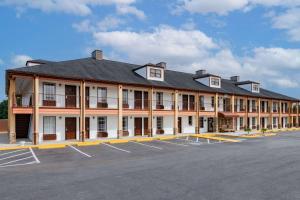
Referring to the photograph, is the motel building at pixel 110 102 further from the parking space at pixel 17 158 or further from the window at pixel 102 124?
the parking space at pixel 17 158

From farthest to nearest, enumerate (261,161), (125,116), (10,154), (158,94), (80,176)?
(158,94) → (125,116) → (10,154) → (261,161) → (80,176)

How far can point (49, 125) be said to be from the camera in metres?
23.8

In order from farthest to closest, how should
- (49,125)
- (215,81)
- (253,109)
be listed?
(253,109)
(215,81)
(49,125)

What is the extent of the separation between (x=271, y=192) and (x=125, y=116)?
2078cm

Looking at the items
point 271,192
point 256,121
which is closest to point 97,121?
point 271,192

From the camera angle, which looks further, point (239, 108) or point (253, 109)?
point (253, 109)

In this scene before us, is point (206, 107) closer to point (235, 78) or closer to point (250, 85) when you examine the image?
point (250, 85)

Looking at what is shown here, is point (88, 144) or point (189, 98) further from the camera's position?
point (189, 98)

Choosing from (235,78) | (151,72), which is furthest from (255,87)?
(151,72)

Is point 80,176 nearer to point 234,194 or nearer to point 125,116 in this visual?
point 234,194

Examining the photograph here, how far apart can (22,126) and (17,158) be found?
14.2m

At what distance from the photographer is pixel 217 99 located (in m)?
35.5

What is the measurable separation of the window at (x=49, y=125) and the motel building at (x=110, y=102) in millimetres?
75

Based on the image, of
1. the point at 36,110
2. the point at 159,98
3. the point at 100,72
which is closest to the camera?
the point at 36,110
